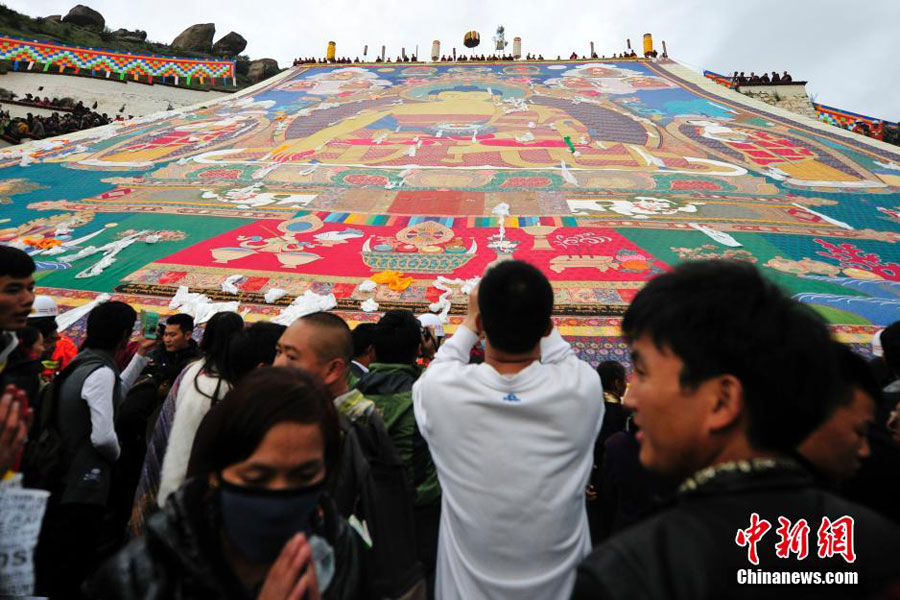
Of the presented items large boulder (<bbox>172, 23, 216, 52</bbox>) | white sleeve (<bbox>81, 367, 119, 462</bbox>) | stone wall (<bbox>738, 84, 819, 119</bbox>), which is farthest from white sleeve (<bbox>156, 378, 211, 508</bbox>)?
large boulder (<bbox>172, 23, 216, 52</bbox>)

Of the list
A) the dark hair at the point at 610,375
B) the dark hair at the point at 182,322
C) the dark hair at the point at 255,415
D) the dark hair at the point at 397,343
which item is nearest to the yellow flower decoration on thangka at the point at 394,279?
the dark hair at the point at 182,322

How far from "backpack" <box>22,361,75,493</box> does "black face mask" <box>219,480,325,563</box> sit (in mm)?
824

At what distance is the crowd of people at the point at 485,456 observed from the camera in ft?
2.06

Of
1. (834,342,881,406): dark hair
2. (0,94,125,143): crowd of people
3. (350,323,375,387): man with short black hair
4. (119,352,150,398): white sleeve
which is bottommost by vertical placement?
(119,352,150,398): white sleeve

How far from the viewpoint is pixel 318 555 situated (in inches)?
37.3

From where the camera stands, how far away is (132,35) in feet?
91.3

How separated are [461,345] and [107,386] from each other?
160 centimetres

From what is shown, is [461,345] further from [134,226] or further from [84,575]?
[134,226]

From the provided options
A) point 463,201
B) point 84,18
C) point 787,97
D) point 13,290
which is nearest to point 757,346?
point 13,290

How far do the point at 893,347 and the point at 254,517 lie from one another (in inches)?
99.7

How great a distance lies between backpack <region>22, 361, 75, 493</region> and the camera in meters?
1.36

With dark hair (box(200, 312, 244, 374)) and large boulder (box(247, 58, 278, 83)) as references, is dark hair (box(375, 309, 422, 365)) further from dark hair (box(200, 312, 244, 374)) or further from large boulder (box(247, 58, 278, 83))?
large boulder (box(247, 58, 278, 83))

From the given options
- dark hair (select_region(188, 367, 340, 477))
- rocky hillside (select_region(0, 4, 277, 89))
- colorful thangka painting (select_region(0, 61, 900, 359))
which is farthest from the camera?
rocky hillside (select_region(0, 4, 277, 89))

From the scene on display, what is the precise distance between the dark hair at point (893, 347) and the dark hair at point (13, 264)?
134 inches
